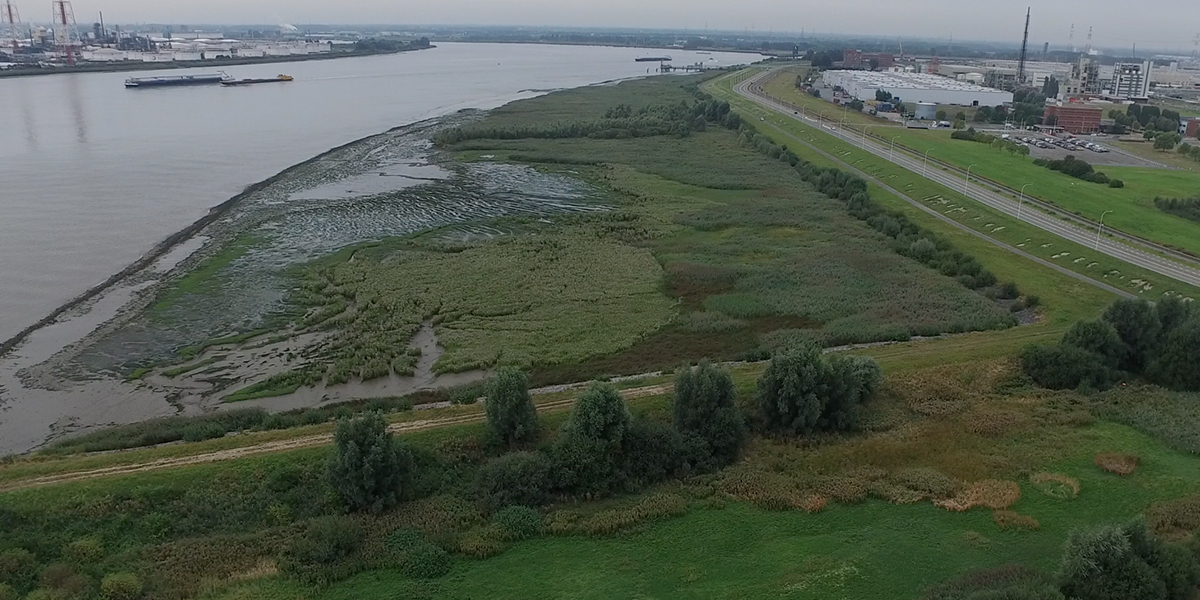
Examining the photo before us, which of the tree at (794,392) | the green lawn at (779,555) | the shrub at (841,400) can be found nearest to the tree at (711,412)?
the tree at (794,392)

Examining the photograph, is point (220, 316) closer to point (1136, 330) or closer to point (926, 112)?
point (1136, 330)

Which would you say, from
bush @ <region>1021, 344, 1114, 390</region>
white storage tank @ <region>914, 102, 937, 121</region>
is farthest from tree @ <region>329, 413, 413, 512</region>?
white storage tank @ <region>914, 102, 937, 121</region>

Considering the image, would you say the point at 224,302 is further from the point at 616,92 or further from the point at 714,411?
the point at 616,92

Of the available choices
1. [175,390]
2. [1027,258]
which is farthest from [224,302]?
[1027,258]

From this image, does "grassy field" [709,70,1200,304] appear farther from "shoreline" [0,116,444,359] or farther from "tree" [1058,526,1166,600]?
"shoreline" [0,116,444,359]

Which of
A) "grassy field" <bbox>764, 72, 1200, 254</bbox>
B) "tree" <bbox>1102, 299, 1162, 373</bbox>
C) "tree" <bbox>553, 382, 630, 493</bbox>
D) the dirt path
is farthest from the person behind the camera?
"grassy field" <bbox>764, 72, 1200, 254</bbox>
